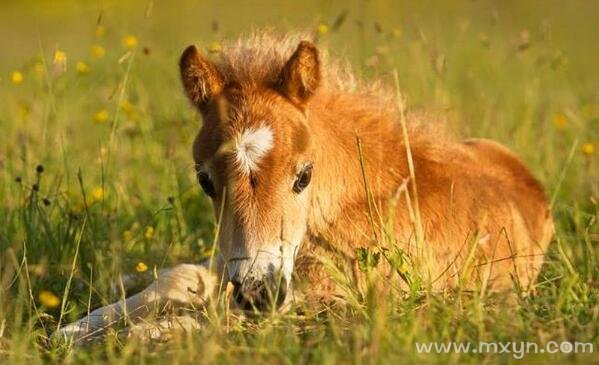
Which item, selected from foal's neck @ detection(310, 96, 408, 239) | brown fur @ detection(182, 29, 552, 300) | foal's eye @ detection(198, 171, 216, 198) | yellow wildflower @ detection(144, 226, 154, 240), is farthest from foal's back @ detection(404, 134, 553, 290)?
yellow wildflower @ detection(144, 226, 154, 240)

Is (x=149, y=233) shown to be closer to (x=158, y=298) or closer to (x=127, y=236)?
(x=127, y=236)

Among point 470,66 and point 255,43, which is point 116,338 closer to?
point 255,43

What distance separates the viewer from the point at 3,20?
23094 millimetres

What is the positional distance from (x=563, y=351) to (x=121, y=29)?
5540mm

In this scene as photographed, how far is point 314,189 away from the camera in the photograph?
4945mm

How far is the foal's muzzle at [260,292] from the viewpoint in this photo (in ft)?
13.9

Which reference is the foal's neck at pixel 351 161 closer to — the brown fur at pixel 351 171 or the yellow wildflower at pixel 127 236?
the brown fur at pixel 351 171

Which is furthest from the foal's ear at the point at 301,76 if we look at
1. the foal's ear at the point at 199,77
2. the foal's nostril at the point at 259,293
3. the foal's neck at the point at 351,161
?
the foal's nostril at the point at 259,293

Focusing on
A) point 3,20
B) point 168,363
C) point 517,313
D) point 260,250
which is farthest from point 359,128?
point 3,20

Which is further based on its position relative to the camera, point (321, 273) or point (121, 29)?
point (121, 29)

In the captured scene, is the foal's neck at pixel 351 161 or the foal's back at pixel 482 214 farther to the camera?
the foal's back at pixel 482 214

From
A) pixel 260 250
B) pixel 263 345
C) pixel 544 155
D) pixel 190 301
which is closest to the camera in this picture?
pixel 263 345

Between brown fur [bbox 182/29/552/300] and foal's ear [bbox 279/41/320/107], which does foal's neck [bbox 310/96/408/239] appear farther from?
foal's ear [bbox 279/41/320/107]

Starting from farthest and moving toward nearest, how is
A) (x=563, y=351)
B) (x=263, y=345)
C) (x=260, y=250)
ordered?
1. (x=260, y=250)
2. (x=263, y=345)
3. (x=563, y=351)
